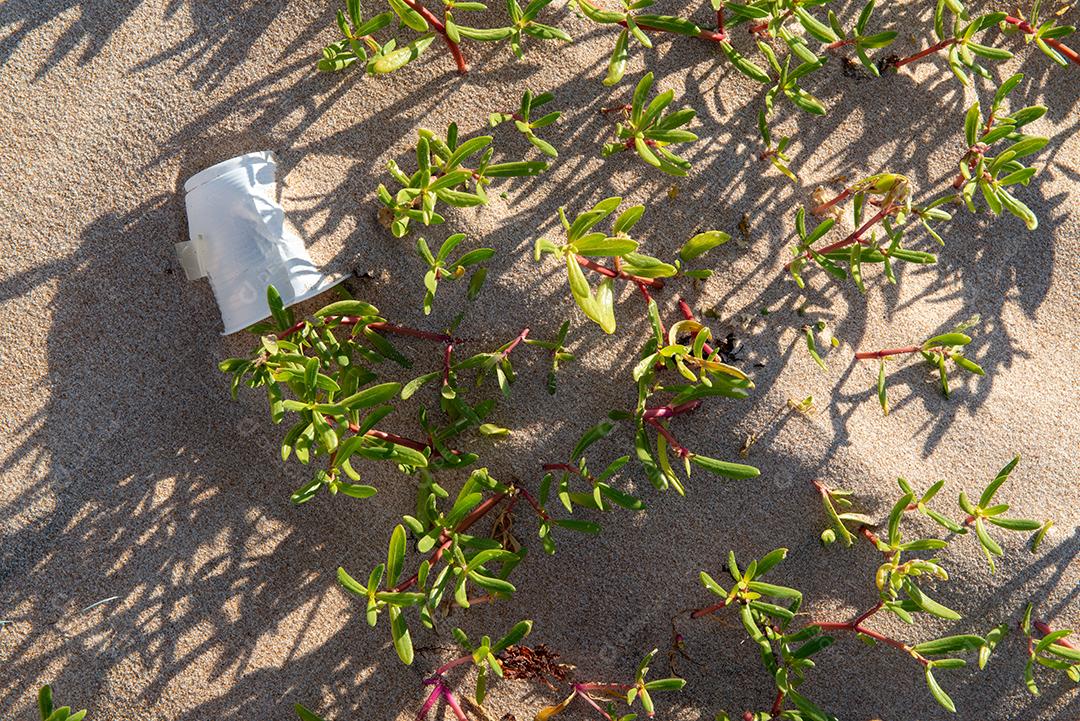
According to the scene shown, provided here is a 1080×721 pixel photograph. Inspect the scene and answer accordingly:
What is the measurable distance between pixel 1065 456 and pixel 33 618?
2606 mm

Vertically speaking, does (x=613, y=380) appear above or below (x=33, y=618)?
below

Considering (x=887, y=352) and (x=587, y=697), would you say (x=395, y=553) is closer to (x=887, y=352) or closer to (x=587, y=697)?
(x=587, y=697)

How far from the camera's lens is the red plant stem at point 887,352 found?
2.03 m

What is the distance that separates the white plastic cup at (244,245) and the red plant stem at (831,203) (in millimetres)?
1184

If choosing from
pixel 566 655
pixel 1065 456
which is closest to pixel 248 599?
pixel 566 655

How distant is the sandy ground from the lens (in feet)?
6.65

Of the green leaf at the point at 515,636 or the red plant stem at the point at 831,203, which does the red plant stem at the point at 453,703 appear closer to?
the green leaf at the point at 515,636

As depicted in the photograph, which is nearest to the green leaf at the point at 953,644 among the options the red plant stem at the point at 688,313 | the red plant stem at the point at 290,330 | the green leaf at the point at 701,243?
the red plant stem at the point at 688,313

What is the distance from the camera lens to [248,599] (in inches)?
81.5

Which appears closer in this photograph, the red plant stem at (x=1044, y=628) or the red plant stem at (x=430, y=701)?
the red plant stem at (x=430, y=701)

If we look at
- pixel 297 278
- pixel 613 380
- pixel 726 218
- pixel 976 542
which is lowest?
pixel 976 542

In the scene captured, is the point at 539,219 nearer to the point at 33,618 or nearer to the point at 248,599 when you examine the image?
the point at 248,599

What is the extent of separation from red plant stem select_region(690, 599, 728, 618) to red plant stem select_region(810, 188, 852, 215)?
1.00 meters

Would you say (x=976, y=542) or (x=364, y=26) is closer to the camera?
(x=364, y=26)
